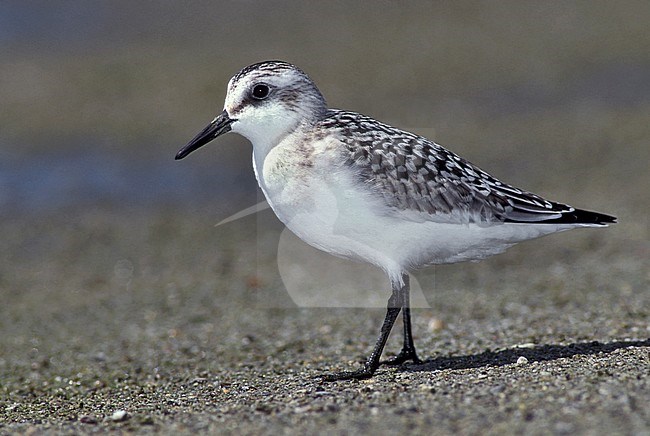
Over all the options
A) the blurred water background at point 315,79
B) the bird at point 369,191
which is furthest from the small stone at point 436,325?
the blurred water background at point 315,79

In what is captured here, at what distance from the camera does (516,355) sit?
21.4ft

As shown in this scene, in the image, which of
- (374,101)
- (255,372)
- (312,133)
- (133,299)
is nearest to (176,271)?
(133,299)

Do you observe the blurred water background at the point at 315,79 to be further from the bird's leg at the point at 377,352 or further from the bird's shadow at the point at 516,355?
the bird's leg at the point at 377,352

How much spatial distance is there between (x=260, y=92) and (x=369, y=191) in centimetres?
105

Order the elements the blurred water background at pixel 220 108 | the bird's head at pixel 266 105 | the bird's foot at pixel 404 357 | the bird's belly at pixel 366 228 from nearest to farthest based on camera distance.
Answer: the bird's belly at pixel 366 228
the bird's head at pixel 266 105
the bird's foot at pixel 404 357
the blurred water background at pixel 220 108

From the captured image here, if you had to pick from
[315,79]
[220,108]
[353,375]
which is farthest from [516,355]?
[315,79]

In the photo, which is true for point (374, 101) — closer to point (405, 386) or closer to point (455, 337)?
point (455, 337)

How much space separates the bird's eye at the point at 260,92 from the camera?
20.1 feet

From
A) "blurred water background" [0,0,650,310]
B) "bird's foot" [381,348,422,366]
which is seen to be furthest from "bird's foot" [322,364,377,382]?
"blurred water background" [0,0,650,310]

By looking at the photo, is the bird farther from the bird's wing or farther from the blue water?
the blue water

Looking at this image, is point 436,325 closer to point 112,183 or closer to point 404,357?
point 404,357

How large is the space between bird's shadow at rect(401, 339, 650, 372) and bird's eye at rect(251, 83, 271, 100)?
2.18 metres

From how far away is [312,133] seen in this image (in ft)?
19.8

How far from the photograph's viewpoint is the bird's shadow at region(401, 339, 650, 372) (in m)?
6.27
